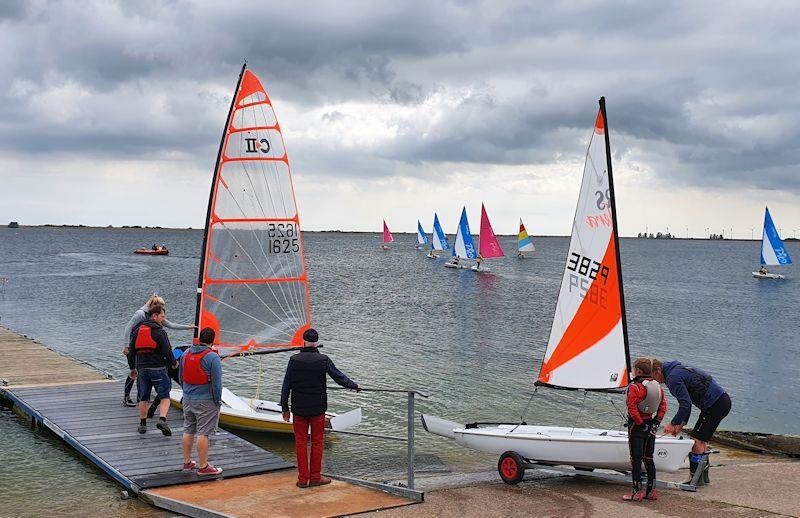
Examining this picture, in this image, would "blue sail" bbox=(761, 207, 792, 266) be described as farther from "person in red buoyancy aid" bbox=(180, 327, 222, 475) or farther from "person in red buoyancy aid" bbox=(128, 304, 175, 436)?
"person in red buoyancy aid" bbox=(180, 327, 222, 475)

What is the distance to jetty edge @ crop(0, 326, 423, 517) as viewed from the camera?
8.80 metres

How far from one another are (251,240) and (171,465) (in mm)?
4667

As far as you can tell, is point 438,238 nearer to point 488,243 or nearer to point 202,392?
point 488,243

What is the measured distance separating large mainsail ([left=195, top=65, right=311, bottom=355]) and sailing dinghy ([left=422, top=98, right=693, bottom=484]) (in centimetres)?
438

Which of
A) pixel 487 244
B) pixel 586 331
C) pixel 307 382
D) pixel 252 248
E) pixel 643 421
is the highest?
pixel 487 244

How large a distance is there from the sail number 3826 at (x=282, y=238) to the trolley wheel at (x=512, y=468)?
6066mm

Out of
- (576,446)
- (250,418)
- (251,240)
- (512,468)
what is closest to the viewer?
(576,446)

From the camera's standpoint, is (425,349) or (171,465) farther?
(425,349)

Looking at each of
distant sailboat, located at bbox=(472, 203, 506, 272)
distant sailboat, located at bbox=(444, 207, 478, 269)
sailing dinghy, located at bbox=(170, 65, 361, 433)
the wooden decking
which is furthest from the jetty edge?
distant sailboat, located at bbox=(444, 207, 478, 269)

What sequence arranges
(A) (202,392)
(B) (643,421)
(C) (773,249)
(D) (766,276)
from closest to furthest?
(B) (643,421) → (A) (202,392) → (C) (773,249) → (D) (766,276)

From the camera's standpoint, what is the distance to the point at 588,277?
11602 millimetres

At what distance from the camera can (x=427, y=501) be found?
Result: 9086mm

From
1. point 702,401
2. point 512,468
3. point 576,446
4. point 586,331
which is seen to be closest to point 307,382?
point 512,468

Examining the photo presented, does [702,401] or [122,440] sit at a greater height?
[702,401]
